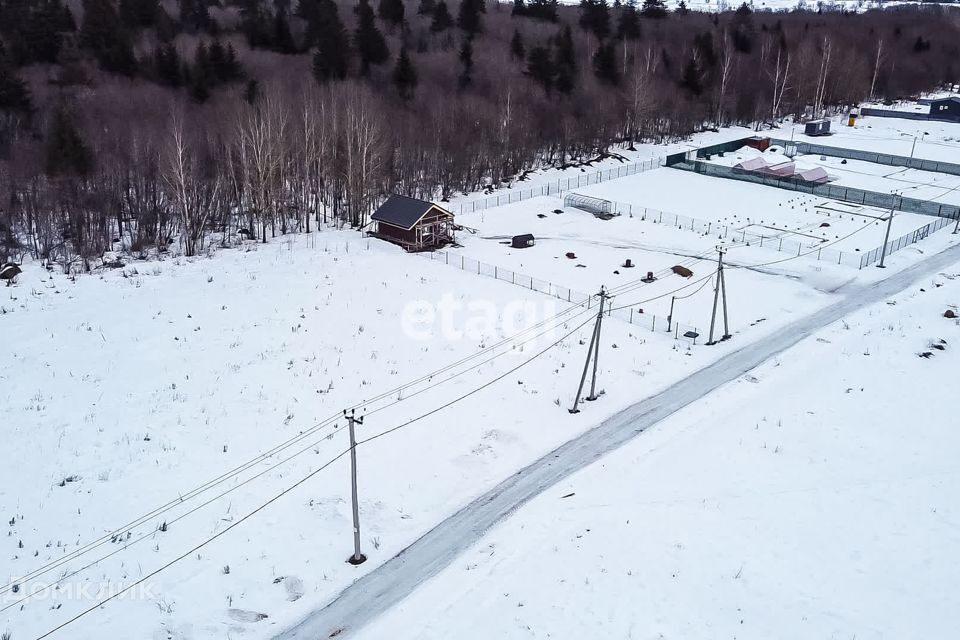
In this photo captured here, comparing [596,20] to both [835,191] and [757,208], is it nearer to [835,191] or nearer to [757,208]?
[835,191]

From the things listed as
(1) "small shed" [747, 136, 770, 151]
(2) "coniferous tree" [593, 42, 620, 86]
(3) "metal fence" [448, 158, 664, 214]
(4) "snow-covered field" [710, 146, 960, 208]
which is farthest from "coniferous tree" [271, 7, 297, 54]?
(1) "small shed" [747, 136, 770, 151]

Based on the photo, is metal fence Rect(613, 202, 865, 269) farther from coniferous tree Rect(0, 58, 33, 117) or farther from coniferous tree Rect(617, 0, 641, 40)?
coniferous tree Rect(617, 0, 641, 40)

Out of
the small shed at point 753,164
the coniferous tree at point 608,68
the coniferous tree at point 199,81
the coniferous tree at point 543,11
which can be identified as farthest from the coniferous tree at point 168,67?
the coniferous tree at point 543,11

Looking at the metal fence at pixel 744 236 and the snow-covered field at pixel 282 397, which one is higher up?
the metal fence at pixel 744 236

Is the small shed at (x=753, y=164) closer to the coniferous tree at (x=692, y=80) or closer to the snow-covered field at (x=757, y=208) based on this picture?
the snow-covered field at (x=757, y=208)

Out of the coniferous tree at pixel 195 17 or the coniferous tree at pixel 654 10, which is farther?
the coniferous tree at pixel 654 10

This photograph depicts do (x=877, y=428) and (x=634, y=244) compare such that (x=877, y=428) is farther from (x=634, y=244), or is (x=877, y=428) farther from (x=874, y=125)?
(x=874, y=125)
